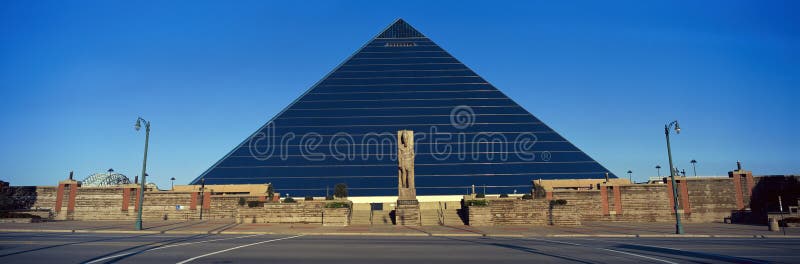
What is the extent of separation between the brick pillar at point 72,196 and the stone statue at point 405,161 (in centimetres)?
2804

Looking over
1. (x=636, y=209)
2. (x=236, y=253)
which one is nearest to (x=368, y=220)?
(x=236, y=253)

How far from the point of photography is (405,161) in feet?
109

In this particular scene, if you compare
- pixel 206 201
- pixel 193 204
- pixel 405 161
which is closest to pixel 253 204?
pixel 206 201

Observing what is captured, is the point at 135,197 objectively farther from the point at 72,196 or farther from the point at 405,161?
the point at 405,161

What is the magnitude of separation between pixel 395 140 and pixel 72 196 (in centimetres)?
5545

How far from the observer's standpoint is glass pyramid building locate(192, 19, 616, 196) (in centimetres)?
7369

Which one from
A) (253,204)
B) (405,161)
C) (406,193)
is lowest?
(253,204)

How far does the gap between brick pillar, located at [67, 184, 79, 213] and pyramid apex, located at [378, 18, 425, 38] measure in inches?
3421

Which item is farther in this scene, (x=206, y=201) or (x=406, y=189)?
(x=206, y=201)

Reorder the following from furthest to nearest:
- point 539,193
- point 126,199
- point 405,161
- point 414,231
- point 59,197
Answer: point 539,193, point 126,199, point 59,197, point 405,161, point 414,231

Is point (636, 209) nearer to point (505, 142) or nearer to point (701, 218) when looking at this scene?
point (701, 218)

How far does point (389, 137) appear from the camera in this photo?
83.6 m

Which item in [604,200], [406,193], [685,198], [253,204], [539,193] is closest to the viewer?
[253,204]

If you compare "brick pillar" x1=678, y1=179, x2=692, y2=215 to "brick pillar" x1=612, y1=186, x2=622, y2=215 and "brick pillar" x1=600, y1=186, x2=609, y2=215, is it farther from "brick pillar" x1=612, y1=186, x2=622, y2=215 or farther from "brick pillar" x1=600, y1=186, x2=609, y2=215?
"brick pillar" x1=600, y1=186, x2=609, y2=215
